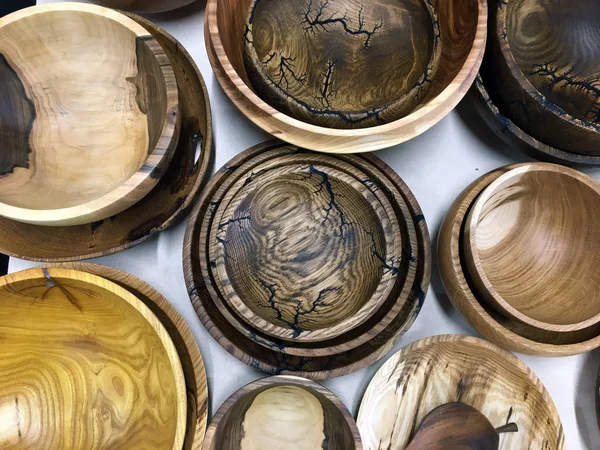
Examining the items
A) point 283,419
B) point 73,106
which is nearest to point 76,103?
point 73,106

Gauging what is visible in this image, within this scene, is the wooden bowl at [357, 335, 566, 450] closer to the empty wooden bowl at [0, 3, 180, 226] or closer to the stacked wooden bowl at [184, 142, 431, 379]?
the stacked wooden bowl at [184, 142, 431, 379]

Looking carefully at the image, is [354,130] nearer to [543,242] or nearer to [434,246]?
[434,246]

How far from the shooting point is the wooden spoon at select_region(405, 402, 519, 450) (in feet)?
2.10

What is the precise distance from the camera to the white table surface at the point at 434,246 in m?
0.69

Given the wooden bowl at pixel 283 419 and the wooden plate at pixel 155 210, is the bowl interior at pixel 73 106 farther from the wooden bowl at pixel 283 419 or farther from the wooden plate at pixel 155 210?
the wooden bowl at pixel 283 419

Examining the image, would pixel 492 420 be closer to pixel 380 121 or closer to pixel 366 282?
pixel 366 282

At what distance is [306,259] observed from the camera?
70cm

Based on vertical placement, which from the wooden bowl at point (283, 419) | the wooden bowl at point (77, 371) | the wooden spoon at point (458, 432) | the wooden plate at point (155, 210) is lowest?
the wooden spoon at point (458, 432)

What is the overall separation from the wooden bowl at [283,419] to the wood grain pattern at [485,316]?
0.21 metres

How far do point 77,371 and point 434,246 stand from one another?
55 centimetres

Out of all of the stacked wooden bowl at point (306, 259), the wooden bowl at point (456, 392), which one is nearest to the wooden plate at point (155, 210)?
the stacked wooden bowl at point (306, 259)

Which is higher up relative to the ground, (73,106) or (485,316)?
(73,106)

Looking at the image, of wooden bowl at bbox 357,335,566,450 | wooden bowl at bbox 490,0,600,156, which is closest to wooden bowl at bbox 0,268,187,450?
wooden bowl at bbox 357,335,566,450

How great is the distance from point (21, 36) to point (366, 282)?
583 mm
